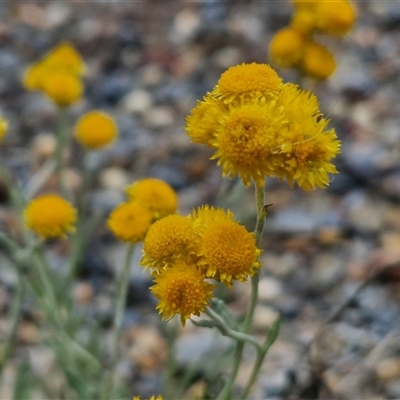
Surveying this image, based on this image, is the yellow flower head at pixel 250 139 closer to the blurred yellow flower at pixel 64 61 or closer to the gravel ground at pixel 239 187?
the gravel ground at pixel 239 187

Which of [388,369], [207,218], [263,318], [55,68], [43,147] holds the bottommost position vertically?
[207,218]

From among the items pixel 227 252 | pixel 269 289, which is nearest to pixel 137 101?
pixel 269 289

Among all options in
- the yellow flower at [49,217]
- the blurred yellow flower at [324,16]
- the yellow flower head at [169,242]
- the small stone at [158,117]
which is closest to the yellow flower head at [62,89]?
the yellow flower at [49,217]

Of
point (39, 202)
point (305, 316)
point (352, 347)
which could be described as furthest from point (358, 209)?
point (39, 202)

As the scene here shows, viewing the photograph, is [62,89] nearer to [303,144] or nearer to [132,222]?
[132,222]

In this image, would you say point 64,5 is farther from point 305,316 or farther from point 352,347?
point 352,347

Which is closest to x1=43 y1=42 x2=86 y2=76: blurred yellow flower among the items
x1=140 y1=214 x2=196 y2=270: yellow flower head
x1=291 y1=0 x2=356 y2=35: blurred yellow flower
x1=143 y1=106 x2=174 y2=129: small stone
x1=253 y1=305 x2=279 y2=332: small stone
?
x1=291 y1=0 x2=356 y2=35: blurred yellow flower
